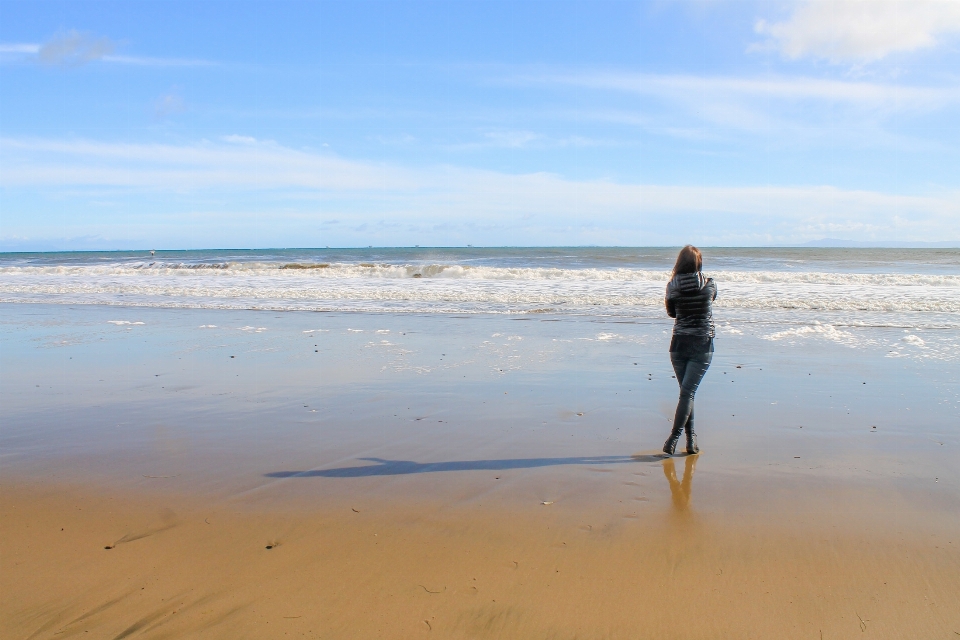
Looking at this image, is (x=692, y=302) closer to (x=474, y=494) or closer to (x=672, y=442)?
(x=672, y=442)

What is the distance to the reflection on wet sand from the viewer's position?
4.22 m

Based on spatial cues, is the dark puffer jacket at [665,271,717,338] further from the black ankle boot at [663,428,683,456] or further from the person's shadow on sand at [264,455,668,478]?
the person's shadow on sand at [264,455,668,478]

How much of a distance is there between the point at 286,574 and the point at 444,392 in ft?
13.4

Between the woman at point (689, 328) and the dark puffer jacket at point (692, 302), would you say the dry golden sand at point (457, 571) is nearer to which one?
the woman at point (689, 328)

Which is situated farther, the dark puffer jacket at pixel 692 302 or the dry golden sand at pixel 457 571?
the dark puffer jacket at pixel 692 302

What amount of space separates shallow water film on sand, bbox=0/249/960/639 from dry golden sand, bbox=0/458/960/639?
0.05 ft

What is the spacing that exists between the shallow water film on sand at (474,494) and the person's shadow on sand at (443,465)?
0.10 ft

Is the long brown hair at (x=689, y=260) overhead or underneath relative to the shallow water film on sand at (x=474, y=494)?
overhead

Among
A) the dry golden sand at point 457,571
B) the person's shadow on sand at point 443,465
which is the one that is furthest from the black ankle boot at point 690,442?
the dry golden sand at point 457,571

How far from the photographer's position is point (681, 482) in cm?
460

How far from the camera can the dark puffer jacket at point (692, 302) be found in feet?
17.0

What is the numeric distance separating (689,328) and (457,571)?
2945 mm

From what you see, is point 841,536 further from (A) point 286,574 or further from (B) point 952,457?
(A) point 286,574

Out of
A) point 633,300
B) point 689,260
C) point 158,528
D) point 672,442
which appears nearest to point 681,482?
point 672,442
